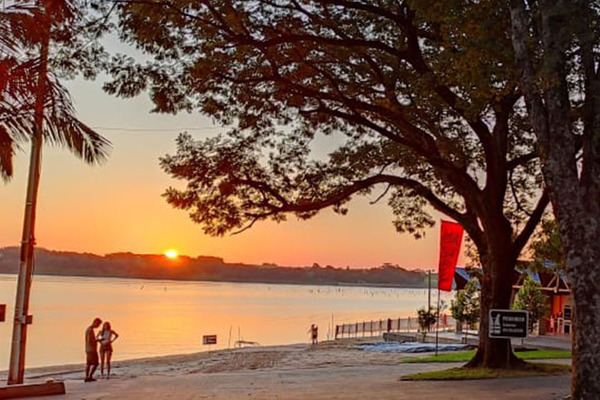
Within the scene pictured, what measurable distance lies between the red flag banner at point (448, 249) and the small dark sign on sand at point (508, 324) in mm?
7071

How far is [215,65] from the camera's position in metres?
17.0

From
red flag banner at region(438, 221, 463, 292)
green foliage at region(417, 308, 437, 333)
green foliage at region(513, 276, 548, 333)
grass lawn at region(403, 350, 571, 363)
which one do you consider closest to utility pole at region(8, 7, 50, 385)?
grass lawn at region(403, 350, 571, 363)

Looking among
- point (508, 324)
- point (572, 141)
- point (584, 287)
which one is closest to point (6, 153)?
point (572, 141)

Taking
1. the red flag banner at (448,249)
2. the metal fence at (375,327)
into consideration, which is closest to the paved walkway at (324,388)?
the red flag banner at (448,249)

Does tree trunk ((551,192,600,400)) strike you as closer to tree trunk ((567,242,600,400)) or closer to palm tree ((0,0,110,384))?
tree trunk ((567,242,600,400))

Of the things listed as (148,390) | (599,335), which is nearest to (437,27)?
(599,335)

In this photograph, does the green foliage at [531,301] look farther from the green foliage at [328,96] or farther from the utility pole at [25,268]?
the utility pole at [25,268]

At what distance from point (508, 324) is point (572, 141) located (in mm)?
8740

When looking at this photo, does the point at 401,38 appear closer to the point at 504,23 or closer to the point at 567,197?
the point at 504,23

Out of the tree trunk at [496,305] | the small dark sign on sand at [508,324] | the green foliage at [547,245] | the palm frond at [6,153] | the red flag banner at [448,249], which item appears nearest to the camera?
the palm frond at [6,153]

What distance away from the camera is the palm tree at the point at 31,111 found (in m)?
12.6

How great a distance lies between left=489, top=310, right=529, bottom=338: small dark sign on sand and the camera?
18.3 metres

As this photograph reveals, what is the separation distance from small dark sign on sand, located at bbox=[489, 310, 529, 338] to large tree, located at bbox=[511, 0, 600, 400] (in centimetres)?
809

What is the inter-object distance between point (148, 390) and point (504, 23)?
33.7 feet
